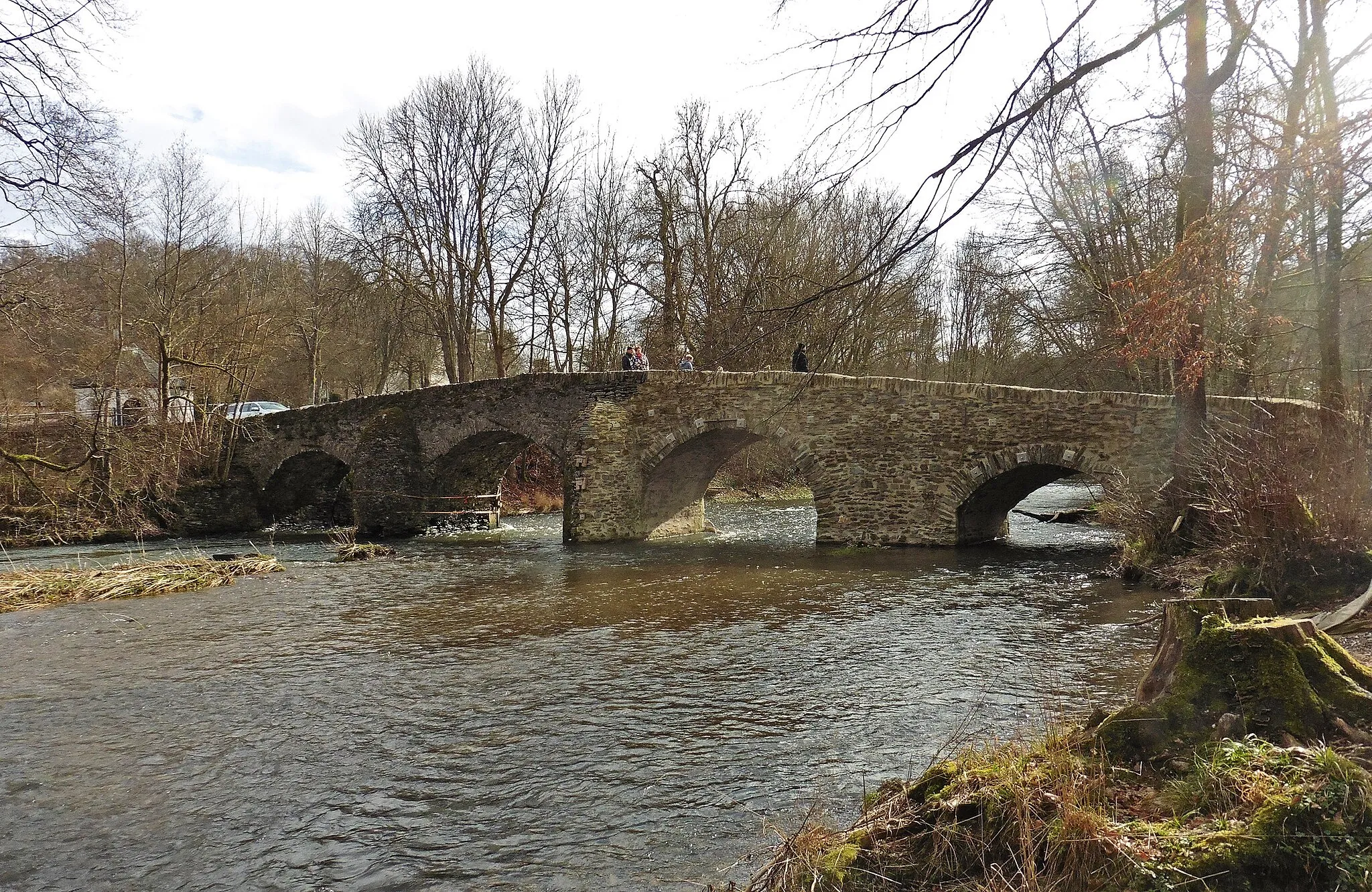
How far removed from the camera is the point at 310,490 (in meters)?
25.5

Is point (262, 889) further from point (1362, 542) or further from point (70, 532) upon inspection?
point (70, 532)

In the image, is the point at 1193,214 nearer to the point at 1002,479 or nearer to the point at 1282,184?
the point at 1282,184

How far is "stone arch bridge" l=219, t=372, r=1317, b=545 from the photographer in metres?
13.9

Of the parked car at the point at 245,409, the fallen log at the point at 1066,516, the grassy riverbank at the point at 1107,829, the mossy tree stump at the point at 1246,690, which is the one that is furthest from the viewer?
the parked car at the point at 245,409

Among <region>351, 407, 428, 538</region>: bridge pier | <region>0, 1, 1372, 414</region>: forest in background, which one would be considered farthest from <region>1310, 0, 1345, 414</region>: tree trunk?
<region>351, 407, 428, 538</region>: bridge pier

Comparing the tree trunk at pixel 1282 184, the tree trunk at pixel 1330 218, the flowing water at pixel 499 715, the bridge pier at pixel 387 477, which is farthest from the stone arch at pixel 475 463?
the tree trunk at pixel 1330 218

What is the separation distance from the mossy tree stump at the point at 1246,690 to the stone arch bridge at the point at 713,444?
6.93 metres

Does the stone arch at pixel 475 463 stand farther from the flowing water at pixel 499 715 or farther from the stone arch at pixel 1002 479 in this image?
the stone arch at pixel 1002 479

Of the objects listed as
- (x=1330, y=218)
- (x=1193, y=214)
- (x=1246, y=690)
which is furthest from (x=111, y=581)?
(x=1330, y=218)

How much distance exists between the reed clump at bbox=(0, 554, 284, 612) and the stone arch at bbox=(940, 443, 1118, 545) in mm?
11348

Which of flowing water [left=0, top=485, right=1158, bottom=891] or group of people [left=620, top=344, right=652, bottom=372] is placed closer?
flowing water [left=0, top=485, right=1158, bottom=891]

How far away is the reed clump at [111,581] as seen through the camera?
476 inches

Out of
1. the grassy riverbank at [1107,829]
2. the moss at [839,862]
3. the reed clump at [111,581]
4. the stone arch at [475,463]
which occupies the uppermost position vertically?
the stone arch at [475,463]

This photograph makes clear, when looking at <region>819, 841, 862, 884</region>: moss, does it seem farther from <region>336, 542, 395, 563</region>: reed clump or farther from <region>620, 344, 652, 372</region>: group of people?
<region>620, 344, 652, 372</region>: group of people
